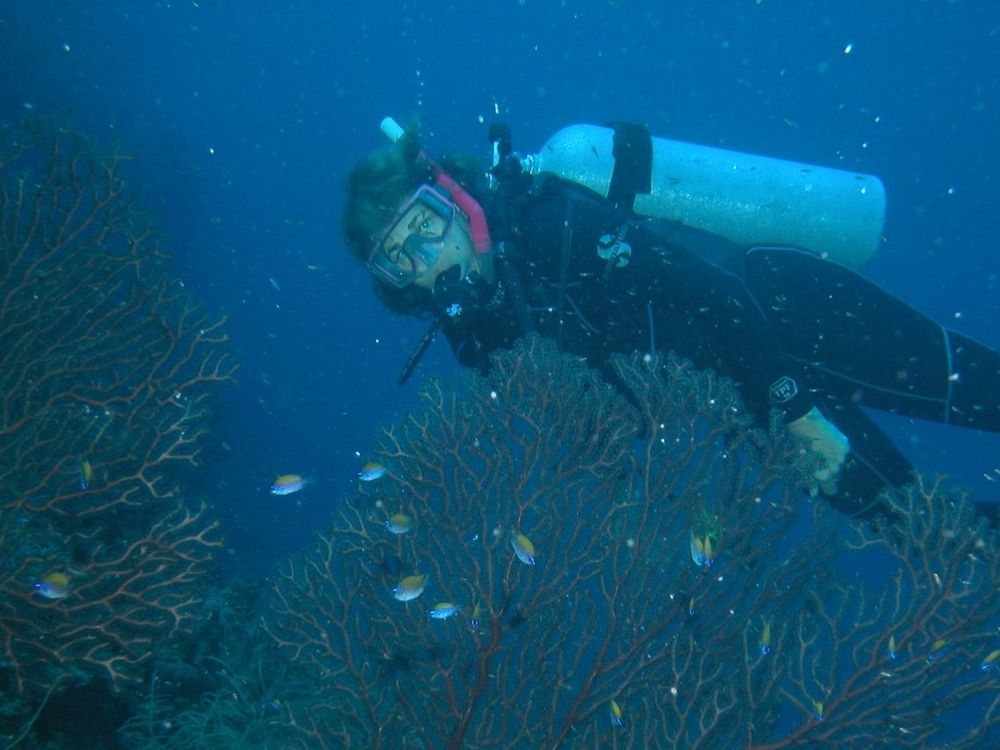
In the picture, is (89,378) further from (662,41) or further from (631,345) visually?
(662,41)

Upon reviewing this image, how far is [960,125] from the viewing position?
3772 centimetres

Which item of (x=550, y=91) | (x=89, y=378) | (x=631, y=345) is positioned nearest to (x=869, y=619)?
(x=631, y=345)

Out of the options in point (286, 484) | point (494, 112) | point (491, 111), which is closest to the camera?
point (286, 484)

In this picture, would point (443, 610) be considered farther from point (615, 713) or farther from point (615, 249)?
point (615, 249)

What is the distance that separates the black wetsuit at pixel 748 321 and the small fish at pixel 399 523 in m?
1.35

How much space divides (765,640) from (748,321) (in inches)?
77.2

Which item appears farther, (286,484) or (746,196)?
(746,196)

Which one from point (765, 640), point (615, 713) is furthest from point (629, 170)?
point (615, 713)

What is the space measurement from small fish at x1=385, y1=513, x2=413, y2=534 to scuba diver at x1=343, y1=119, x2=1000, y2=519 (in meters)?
0.98

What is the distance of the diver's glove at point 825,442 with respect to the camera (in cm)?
395

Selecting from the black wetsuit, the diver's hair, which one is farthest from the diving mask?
the black wetsuit

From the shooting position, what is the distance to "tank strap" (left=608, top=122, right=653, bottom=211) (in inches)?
179

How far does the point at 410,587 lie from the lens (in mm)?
3512

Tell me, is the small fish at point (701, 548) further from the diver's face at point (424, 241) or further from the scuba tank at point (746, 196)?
the scuba tank at point (746, 196)
